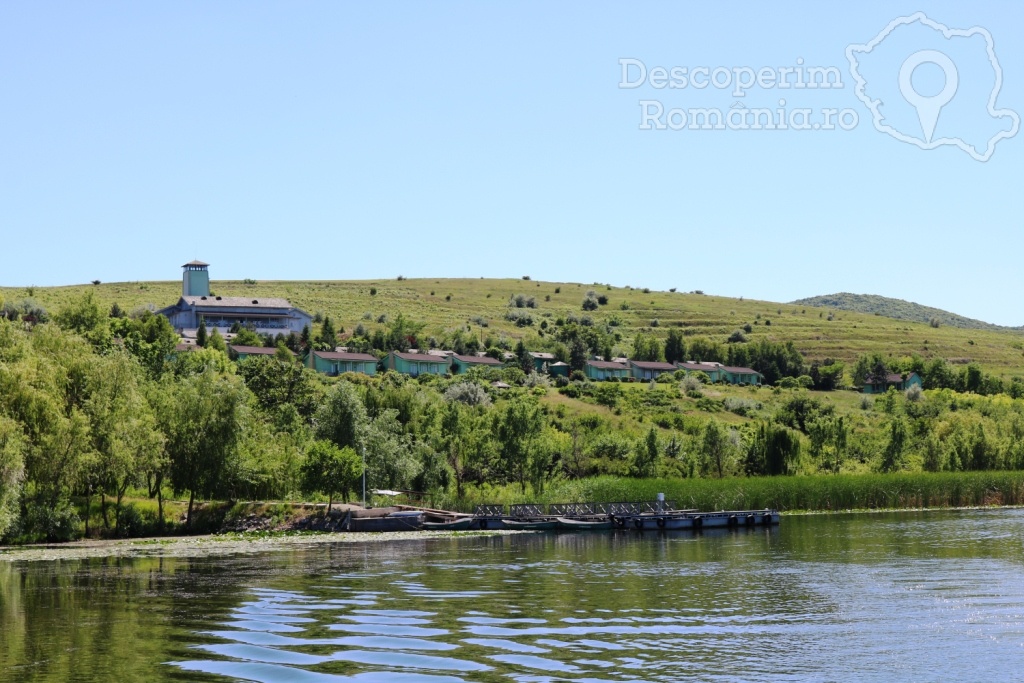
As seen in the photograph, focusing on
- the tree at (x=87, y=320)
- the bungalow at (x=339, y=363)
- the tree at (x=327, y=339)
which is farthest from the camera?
the tree at (x=327, y=339)

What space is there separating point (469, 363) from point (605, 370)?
2229 cm

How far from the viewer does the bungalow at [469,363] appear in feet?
536

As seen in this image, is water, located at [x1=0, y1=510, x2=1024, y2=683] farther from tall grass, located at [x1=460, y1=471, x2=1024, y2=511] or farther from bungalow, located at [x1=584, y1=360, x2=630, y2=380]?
bungalow, located at [x1=584, y1=360, x2=630, y2=380]

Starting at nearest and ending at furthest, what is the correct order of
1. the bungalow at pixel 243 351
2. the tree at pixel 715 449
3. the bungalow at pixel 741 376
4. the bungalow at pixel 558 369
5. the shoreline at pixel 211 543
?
the shoreline at pixel 211 543 < the tree at pixel 715 449 < the bungalow at pixel 243 351 < the bungalow at pixel 558 369 < the bungalow at pixel 741 376

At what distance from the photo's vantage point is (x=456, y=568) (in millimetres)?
50656

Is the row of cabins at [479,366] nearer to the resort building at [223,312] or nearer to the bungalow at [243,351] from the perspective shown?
the bungalow at [243,351]

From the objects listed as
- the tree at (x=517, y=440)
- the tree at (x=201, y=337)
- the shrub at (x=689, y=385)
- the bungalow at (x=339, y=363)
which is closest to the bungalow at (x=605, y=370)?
the shrub at (x=689, y=385)

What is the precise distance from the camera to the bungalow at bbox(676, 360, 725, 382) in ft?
589

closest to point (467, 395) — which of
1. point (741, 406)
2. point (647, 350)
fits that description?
point (741, 406)

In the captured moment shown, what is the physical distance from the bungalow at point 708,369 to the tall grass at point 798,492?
83.0 metres

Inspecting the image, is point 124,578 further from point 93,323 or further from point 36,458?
point 93,323

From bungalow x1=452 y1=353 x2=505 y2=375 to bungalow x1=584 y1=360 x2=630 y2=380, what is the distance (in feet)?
47.6

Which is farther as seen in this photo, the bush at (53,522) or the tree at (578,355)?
the tree at (578,355)

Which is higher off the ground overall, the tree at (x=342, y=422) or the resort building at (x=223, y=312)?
the resort building at (x=223, y=312)
